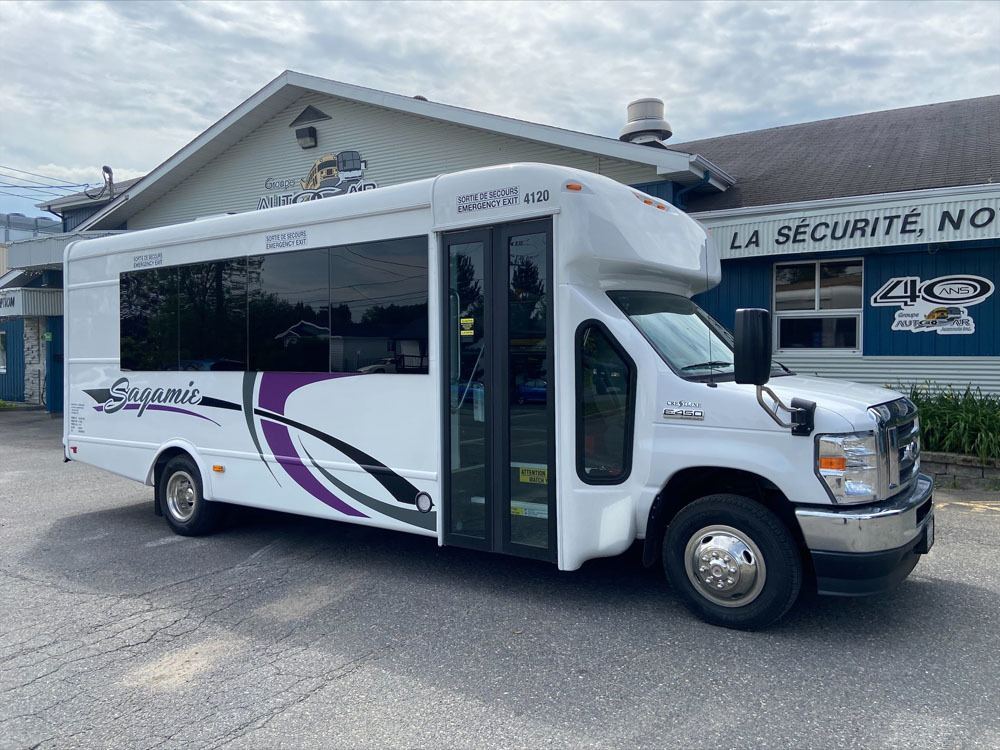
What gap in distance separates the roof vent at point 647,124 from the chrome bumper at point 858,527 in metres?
11.3

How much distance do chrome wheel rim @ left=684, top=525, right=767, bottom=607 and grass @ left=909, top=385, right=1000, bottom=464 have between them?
6.22 meters

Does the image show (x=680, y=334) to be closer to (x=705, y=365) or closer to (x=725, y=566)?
(x=705, y=365)

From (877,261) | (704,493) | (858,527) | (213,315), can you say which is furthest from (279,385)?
(877,261)

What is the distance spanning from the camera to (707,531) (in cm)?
477

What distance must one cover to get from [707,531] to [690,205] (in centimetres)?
896

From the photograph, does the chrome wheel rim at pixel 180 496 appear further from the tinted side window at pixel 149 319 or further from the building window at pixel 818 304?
the building window at pixel 818 304

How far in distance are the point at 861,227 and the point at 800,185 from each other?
220 cm

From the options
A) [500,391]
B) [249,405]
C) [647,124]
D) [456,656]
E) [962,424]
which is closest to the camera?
[456,656]

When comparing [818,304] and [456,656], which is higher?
[818,304]

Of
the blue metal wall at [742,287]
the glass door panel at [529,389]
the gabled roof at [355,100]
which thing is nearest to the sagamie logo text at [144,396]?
the glass door panel at [529,389]

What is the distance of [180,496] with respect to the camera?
7.59m

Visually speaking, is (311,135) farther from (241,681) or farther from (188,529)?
(241,681)

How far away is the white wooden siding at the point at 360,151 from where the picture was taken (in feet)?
44.5

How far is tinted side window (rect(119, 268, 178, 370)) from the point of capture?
291 inches
